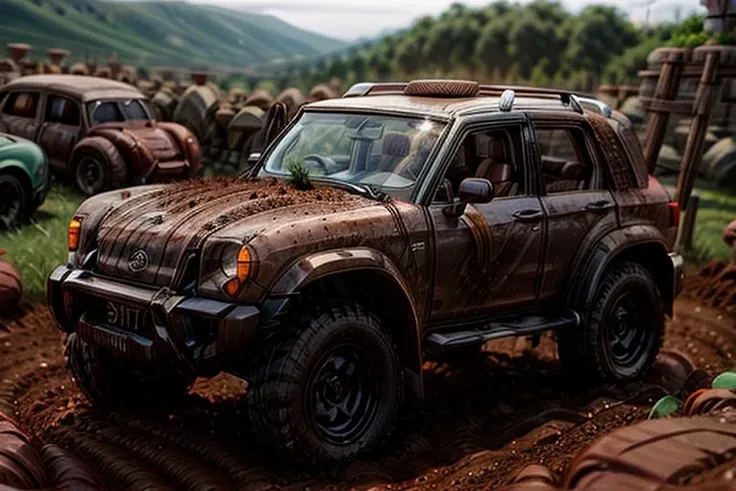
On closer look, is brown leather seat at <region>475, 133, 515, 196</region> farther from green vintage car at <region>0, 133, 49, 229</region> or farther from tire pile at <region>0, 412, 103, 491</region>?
green vintage car at <region>0, 133, 49, 229</region>

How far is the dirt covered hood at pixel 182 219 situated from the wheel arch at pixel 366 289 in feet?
0.94

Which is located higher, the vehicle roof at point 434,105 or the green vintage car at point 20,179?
the vehicle roof at point 434,105

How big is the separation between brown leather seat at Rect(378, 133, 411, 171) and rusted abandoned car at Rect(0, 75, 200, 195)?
22.8 ft

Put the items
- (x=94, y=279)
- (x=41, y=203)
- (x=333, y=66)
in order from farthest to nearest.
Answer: (x=333, y=66), (x=41, y=203), (x=94, y=279)

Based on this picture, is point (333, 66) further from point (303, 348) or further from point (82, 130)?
point (303, 348)

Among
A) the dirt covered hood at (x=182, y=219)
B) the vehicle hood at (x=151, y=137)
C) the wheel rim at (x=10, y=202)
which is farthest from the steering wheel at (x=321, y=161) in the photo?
the vehicle hood at (x=151, y=137)

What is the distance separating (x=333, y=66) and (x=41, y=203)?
7420cm

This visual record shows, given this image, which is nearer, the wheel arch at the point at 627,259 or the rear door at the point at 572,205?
the rear door at the point at 572,205

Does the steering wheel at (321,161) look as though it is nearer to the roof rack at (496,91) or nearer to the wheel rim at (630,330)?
the roof rack at (496,91)

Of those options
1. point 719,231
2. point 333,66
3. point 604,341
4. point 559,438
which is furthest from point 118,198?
point 333,66

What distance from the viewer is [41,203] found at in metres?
10.8

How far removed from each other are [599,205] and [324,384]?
2.49 m

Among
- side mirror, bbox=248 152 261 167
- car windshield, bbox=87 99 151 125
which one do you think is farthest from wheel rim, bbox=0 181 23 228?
side mirror, bbox=248 152 261 167

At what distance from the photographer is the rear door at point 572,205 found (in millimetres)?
6109
